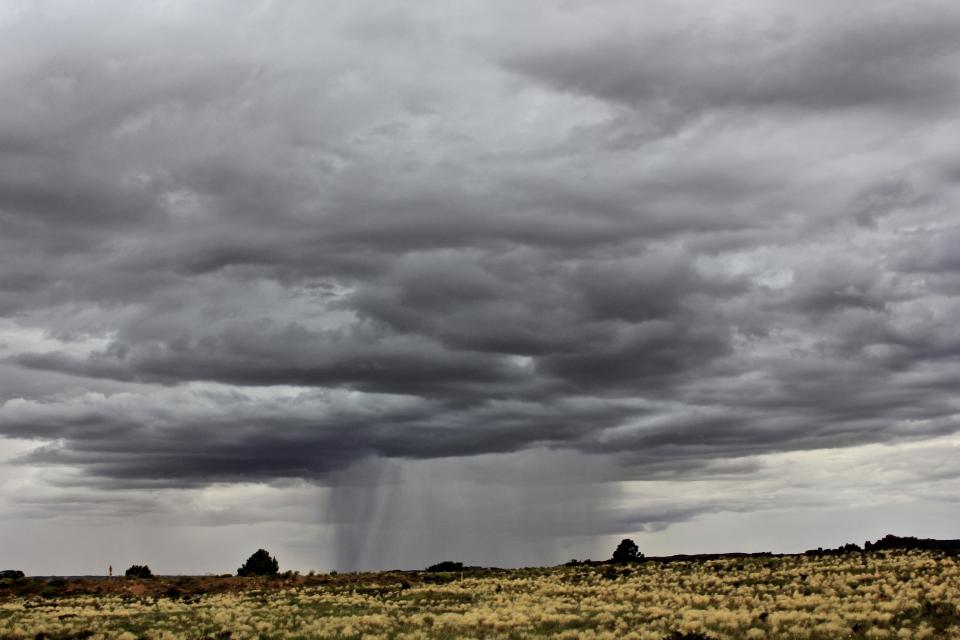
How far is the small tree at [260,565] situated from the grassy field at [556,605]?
1097 inches

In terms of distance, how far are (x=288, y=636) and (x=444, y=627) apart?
8220 mm

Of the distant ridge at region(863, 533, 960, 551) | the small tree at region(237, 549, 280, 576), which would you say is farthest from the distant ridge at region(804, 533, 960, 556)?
the small tree at region(237, 549, 280, 576)

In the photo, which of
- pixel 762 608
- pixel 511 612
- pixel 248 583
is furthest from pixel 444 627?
pixel 248 583

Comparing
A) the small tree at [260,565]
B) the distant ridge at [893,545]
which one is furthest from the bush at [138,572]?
the distant ridge at [893,545]

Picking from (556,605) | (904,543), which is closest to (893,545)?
(904,543)

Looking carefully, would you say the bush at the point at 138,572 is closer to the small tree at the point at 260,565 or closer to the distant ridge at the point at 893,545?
the small tree at the point at 260,565

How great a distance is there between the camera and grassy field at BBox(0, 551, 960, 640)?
48.3 meters

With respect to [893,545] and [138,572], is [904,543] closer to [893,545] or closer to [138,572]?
[893,545]

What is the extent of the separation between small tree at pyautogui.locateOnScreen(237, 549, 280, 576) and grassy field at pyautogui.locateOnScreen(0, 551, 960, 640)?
91.4 ft

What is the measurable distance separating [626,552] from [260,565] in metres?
48.8

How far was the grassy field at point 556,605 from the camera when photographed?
48.3 m

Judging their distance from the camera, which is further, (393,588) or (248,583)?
(248,583)

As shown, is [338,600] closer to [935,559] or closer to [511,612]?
[511,612]

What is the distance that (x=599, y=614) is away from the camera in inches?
2218
